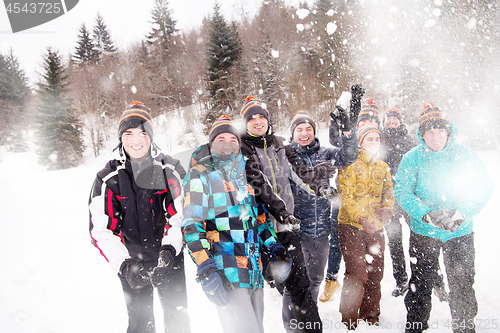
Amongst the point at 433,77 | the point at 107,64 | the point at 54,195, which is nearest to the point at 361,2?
the point at 433,77

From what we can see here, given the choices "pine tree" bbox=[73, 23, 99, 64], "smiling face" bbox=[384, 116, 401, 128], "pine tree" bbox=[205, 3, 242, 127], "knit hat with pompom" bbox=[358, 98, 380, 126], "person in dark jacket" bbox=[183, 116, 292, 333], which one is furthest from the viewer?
"pine tree" bbox=[73, 23, 99, 64]

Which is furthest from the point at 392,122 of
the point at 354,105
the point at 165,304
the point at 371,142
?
the point at 165,304

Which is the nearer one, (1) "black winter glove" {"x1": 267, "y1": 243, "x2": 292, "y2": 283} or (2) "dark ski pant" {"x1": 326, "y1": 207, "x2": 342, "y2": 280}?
(1) "black winter glove" {"x1": 267, "y1": 243, "x2": 292, "y2": 283}

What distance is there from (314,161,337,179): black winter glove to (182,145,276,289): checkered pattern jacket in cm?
98

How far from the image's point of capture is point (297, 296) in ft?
7.25

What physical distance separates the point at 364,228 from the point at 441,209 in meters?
0.71

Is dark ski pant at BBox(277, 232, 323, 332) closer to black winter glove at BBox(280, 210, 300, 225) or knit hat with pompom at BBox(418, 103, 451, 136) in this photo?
black winter glove at BBox(280, 210, 300, 225)

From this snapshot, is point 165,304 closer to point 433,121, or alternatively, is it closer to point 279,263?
point 279,263

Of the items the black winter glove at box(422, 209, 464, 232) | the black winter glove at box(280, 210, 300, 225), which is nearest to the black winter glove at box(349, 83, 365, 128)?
the black winter glove at box(422, 209, 464, 232)

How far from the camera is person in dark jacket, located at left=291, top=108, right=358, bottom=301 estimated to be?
2.66m

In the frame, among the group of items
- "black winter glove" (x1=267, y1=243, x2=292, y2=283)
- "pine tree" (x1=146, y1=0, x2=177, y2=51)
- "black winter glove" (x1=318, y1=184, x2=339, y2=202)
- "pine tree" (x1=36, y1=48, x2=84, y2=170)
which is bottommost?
"black winter glove" (x1=267, y1=243, x2=292, y2=283)

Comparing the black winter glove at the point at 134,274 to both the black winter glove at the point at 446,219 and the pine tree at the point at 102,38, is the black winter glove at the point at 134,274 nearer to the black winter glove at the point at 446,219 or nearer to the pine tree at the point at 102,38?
the black winter glove at the point at 446,219

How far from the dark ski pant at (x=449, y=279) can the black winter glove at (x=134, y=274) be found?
2477 mm

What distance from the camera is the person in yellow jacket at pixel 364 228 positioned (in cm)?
254
